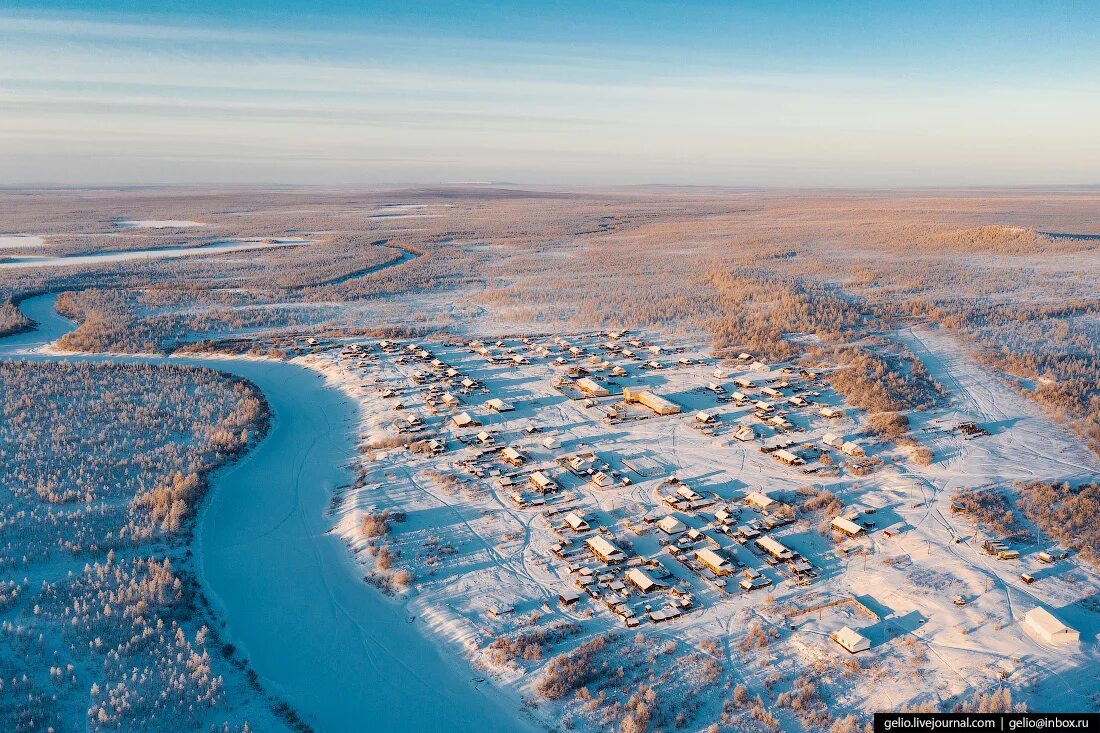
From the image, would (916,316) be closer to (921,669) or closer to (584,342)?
(584,342)

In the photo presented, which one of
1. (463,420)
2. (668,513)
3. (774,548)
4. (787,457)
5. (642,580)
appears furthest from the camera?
(463,420)

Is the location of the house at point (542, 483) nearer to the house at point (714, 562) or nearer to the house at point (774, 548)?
the house at point (714, 562)

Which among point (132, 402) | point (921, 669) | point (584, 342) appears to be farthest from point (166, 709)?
point (584, 342)

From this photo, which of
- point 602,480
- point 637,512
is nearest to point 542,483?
point 602,480

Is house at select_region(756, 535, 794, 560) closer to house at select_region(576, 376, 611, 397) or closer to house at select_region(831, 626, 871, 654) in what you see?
house at select_region(831, 626, 871, 654)

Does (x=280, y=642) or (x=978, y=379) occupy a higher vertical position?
(x=978, y=379)

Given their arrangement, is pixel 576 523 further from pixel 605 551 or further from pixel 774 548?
pixel 774 548
